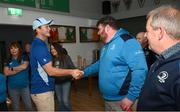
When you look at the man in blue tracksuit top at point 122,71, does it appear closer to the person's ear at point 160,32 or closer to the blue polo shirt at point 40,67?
the blue polo shirt at point 40,67

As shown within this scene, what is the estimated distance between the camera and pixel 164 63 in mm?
1316

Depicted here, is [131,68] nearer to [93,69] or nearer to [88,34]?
[93,69]

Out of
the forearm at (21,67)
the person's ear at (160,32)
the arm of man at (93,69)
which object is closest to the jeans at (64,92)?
the forearm at (21,67)

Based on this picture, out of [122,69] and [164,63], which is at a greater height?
[164,63]

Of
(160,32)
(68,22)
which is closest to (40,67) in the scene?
(160,32)

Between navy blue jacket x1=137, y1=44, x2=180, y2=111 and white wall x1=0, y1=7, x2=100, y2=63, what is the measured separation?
5.78 metres

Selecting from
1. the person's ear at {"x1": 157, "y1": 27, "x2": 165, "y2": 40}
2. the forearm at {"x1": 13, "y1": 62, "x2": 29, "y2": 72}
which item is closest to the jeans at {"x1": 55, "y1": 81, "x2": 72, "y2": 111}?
the forearm at {"x1": 13, "y1": 62, "x2": 29, "y2": 72}

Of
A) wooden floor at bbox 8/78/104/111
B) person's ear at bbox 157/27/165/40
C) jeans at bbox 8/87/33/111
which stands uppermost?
person's ear at bbox 157/27/165/40

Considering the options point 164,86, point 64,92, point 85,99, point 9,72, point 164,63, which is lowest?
point 85,99

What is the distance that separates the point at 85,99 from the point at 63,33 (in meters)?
2.74

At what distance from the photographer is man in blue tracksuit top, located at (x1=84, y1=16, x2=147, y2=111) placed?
2.38 metres

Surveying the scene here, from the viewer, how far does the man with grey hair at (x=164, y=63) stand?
124 cm

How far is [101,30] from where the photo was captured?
2.75 m

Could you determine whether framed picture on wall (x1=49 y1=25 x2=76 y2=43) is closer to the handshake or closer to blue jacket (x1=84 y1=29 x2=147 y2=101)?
the handshake
